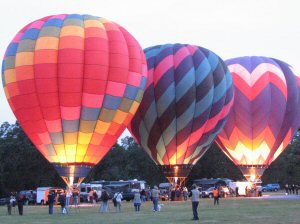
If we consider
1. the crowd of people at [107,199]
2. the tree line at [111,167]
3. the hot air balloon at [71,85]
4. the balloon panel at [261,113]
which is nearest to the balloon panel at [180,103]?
the crowd of people at [107,199]

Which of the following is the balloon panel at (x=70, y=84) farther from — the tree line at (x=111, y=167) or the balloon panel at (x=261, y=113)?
the tree line at (x=111, y=167)

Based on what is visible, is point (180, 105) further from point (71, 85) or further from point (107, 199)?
point (107, 199)

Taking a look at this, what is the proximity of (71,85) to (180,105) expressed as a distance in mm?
8251

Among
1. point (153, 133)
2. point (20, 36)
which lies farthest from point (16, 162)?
point (20, 36)

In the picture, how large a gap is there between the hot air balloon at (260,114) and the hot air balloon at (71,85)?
12565mm

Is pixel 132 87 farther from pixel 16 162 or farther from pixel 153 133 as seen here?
pixel 16 162

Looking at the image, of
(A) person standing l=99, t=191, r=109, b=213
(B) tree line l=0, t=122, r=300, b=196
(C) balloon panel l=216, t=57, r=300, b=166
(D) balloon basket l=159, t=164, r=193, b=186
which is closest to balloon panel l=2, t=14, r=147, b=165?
(A) person standing l=99, t=191, r=109, b=213

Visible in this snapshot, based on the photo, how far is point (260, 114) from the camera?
39.3 m

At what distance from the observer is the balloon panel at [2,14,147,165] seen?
27703 millimetres

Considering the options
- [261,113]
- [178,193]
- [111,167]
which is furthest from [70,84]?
[111,167]

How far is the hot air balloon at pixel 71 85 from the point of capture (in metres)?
27.7

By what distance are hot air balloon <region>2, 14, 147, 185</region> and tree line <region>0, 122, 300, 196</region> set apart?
102 ft

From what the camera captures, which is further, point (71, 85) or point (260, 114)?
point (260, 114)

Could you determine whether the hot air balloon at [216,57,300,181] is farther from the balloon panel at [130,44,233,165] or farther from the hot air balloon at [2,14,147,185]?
the hot air balloon at [2,14,147,185]
